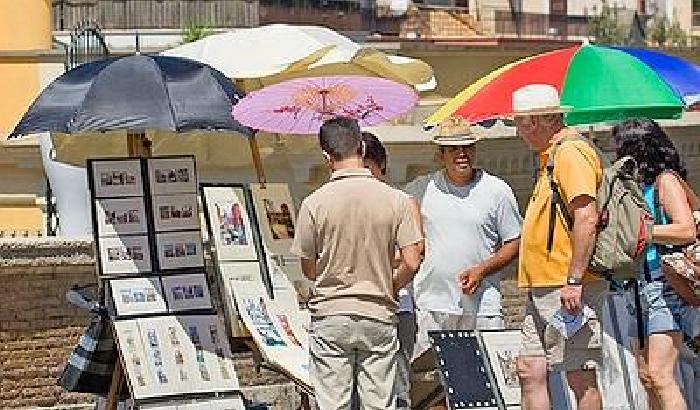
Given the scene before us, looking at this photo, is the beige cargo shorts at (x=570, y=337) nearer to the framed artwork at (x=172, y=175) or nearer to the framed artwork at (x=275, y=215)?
the framed artwork at (x=275, y=215)

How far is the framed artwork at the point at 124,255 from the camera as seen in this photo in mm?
10047

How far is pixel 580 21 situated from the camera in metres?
63.4

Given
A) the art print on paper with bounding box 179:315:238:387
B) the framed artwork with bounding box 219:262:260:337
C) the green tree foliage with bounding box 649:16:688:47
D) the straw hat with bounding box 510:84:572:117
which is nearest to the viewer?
the straw hat with bounding box 510:84:572:117

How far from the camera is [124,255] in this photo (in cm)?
1011

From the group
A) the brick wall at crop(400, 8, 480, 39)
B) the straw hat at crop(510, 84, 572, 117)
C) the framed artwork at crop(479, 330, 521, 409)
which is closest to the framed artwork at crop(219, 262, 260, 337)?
the framed artwork at crop(479, 330, 521, 409)

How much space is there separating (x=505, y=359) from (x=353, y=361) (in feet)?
3.60

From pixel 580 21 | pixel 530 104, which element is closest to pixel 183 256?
pixel 530 104

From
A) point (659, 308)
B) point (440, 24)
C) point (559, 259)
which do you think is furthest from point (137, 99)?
point (440, 24)

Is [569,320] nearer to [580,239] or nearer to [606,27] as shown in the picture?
[580,239]

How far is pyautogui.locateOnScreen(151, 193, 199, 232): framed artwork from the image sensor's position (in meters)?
10.2

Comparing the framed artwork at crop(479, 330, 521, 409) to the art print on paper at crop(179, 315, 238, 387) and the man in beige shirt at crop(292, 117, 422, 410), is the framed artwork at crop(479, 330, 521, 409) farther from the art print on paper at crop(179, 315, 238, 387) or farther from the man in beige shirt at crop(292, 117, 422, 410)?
the art print on paper at crop(179, 315, 238, 387)

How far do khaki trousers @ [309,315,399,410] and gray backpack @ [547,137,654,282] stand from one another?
0.93m

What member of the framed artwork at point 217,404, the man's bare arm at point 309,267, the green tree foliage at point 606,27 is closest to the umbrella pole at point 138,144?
the framed artwork at point 217,404

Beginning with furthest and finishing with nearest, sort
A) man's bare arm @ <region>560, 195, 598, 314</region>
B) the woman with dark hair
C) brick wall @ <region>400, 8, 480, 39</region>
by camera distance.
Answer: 1. brick wall @ <region>400, 8, 480, 39</region>
2. the woman with dark hair
3. man's bare arm @ <region>560, 195, 598, 314</region>
